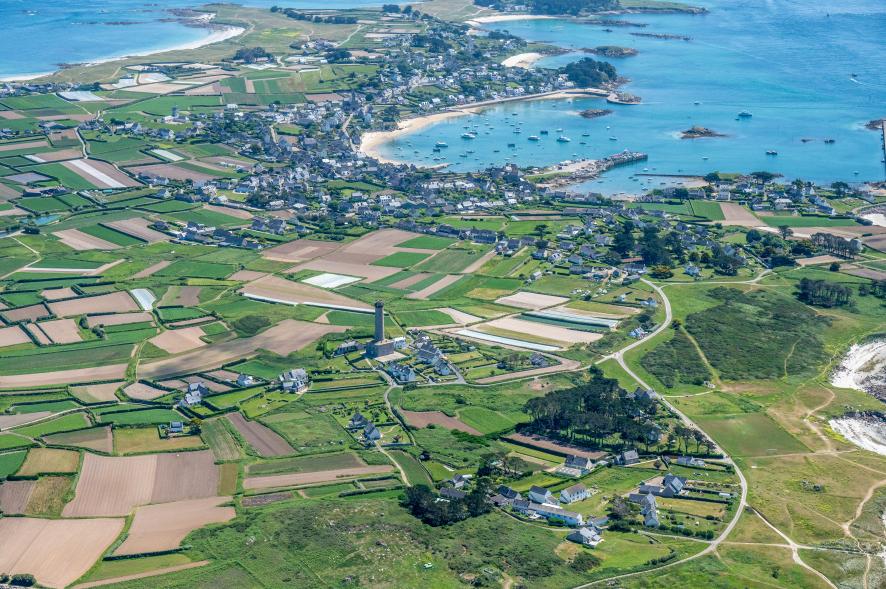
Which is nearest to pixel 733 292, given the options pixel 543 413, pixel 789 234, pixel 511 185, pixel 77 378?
pixel 789 234

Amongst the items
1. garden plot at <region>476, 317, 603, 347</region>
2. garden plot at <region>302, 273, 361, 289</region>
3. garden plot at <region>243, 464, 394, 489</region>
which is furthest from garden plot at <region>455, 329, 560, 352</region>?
garden plot at <region>243, 464, 394, 489</region>

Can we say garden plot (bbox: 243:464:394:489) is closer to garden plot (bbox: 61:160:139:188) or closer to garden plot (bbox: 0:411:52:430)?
garden plot (bbox: 0:411:52:430)

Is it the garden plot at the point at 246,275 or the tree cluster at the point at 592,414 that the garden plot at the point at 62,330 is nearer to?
the garden plot at the point at 246,275

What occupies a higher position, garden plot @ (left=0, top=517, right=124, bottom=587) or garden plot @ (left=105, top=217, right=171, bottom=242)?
garden plot @ (left=0, top=517, right=124, bottom=587)

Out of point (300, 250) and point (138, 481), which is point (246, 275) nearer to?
point (300, 250)

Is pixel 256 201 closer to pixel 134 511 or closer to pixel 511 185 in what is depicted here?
pixel 511 185

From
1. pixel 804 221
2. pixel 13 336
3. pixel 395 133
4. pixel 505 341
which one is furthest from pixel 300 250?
pixel 804 221
